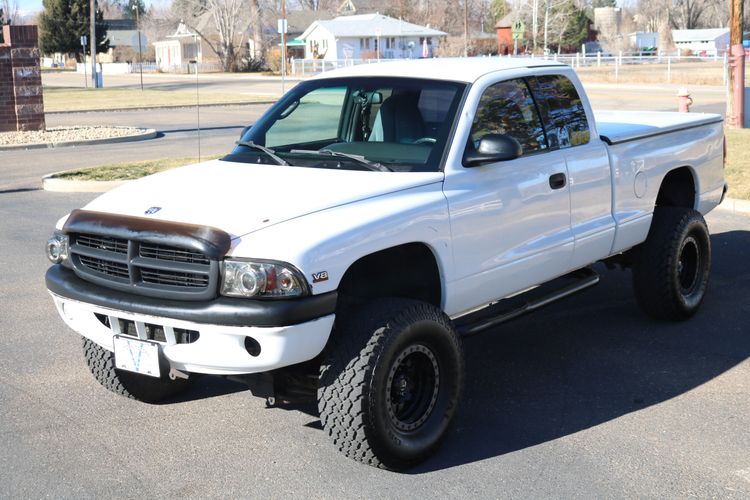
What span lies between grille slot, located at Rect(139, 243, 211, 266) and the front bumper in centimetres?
20

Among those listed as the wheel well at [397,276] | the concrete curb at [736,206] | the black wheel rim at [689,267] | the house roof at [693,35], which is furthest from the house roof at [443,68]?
the house roof at [693,35]

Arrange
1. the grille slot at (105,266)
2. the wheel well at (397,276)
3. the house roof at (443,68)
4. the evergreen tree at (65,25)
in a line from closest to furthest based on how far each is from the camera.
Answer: the grille slot at (105,266) < the wheel well at (397,276) < the house roof at (443,68) < the evergreen tree at (65,25)

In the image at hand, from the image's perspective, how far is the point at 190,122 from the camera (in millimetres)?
28984

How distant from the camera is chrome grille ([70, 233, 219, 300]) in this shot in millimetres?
4387

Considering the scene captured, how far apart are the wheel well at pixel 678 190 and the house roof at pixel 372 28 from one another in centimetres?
8153

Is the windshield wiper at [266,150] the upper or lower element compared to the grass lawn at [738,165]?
upper

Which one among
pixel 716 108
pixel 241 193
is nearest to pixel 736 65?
pixel 716 108

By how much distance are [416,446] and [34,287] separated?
4993 mm

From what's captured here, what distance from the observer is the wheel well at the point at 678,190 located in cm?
751

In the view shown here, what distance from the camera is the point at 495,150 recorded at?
16.8ft

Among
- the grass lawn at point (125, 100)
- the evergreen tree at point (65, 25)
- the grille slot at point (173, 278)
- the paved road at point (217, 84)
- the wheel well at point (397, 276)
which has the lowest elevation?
the wheel well at point (397, 276)

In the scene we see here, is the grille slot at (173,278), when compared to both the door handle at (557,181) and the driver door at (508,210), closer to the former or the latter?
the driver door at (508,210)

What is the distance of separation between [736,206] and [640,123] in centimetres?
490

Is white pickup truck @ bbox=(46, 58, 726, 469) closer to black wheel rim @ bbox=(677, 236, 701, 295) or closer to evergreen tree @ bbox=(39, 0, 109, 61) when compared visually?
black wheel rim @ bbox=(677, 236, 701, 295)
